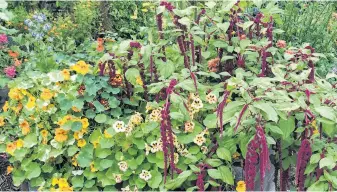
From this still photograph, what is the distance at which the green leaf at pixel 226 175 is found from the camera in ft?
6.59

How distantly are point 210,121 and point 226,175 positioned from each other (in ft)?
0.73

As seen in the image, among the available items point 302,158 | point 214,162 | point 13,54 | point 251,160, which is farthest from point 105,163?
point 13,54

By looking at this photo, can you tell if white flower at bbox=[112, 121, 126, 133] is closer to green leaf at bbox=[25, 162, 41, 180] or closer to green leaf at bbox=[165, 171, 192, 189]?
green leaf at bbox=[165, 171, 192, 189]

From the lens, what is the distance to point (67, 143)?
2.26 metres

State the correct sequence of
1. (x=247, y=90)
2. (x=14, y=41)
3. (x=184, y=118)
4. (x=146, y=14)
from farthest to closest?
1. (x=146, y=14)
2. (x=14, y=41)
3. (x=184, y=118)
4. (x=247, y=90)

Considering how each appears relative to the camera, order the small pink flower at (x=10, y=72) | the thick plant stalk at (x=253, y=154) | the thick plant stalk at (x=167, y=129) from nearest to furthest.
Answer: the thick plant stalk at (x=253, y=154) → the thick plant stalk at (x=167, y=129) → the small pink flower at (x=10, y=72)

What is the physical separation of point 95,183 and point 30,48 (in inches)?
61.0

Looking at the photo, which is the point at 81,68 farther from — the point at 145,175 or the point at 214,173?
the point at 214,173

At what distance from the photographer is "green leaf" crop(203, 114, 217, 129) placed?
6.69 feet

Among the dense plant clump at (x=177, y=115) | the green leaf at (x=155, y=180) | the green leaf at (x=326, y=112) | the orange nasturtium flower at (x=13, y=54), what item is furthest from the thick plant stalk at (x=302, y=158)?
the orange nasturtium flower at (x=13, y=54)

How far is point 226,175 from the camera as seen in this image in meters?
2.01

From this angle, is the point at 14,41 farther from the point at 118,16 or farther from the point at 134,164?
the point at 134,164

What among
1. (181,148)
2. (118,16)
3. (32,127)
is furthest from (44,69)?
(118,16)

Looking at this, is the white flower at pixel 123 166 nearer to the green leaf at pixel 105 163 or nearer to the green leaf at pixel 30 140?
the green leaf at pixel 105 163
